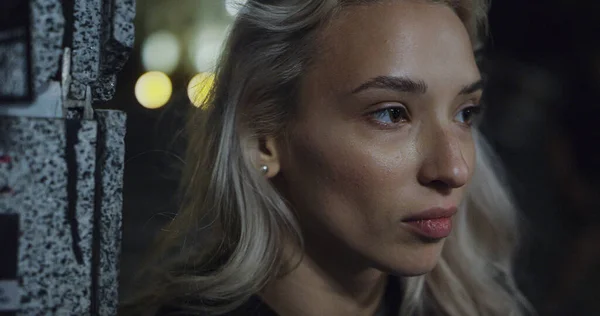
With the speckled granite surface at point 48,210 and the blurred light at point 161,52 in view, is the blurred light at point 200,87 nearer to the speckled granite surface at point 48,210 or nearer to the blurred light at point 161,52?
the blurred light at point 161,52

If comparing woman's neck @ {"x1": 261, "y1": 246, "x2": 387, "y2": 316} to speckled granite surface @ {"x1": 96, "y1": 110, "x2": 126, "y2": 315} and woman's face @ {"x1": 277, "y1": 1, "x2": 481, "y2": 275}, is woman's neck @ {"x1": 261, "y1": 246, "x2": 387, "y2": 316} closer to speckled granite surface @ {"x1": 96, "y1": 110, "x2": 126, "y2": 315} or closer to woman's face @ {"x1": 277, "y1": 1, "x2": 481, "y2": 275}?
woman's face @ {"x1": 277, "y1": 1, "x2": 481, "y2": 275}

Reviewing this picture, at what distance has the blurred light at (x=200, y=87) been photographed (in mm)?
1249

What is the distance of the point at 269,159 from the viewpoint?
1.26 meters

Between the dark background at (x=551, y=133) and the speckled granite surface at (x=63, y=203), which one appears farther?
the dark background at (x=551, y=133)

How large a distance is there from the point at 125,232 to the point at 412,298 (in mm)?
574

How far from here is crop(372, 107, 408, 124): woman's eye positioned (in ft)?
3.85

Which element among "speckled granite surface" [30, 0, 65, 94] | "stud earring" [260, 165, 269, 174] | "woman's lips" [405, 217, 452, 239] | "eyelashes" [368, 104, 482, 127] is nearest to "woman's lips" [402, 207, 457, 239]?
"woman's lips" [405, 217, 452, 239]

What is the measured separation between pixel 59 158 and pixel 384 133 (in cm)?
51

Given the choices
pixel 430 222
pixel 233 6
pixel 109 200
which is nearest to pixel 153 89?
pixel 233 6

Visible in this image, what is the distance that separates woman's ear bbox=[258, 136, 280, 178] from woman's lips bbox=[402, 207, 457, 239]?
0.25 meters

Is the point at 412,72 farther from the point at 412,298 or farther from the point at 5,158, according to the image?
the point at 5,158

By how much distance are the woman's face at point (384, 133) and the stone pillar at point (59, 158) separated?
0.35 metres

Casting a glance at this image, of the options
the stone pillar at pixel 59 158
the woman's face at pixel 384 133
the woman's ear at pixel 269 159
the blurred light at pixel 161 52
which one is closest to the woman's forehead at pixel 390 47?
the woman's face at pixel 384 133

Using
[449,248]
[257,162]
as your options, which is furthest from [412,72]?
[449,248]
